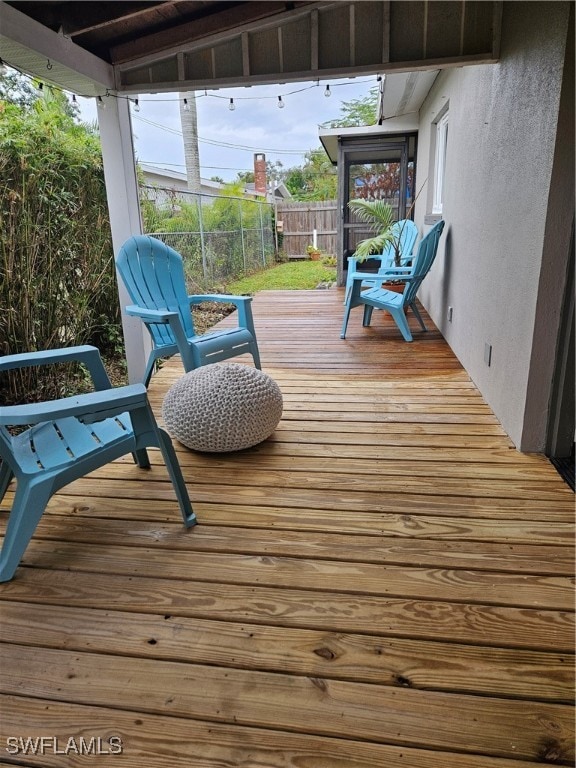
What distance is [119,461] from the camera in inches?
87.6

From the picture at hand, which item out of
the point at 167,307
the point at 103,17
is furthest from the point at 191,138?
the point at 167,307

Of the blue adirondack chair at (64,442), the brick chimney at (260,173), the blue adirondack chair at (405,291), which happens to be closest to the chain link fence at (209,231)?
the blue adirondack chair at (405,291)

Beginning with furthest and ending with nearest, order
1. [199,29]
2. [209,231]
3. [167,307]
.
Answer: [209,231] → [167,307] → [199,29]

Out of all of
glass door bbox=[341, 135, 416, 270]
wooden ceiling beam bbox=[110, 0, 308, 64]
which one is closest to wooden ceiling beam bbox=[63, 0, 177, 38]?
wooden ceiling beam bbox=[110, 0, 308, 64]

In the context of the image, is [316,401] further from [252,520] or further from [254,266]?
[254,266]

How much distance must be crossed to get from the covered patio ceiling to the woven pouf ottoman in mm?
1870

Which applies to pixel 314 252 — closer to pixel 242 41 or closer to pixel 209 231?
pixel 209 231

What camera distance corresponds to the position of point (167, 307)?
Answer: 3213 mm

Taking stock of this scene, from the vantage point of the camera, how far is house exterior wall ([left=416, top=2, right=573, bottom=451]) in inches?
77.0

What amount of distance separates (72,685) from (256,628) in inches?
17.8

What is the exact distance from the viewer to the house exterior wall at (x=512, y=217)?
196 cm

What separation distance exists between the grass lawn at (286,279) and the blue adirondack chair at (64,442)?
20.6 feet

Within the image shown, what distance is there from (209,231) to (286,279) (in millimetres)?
2251

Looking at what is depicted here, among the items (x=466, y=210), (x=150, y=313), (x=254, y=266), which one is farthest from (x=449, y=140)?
(x=254, y=266)
